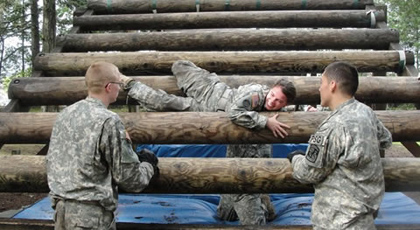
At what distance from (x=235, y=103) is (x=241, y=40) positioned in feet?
9.89

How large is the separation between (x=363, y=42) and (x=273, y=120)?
3.67 m

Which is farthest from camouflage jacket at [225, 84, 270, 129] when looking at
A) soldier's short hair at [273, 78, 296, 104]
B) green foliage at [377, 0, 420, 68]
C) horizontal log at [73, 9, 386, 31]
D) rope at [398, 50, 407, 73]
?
green foliage at [377, 0, 420, 68]

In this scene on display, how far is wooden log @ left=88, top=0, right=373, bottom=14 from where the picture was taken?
28.8 feet

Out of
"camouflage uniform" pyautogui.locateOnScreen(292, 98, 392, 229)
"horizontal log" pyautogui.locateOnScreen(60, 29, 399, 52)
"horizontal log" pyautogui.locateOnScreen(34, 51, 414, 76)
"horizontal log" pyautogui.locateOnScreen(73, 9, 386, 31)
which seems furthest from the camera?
"horizontal log" pyautogui.locateOnScreen(73, 9, 386, 31)

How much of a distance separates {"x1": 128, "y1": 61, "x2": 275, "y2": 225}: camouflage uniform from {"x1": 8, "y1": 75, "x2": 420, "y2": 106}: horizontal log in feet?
1.04

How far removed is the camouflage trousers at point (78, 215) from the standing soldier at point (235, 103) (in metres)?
1.86

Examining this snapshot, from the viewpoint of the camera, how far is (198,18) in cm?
824

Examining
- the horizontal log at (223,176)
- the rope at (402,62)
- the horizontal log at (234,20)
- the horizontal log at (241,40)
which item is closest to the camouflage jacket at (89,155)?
the horizontal log at (223,176)

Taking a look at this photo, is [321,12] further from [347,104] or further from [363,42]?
[347,104]

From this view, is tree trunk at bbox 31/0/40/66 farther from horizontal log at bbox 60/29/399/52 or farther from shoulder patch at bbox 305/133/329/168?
shoulder patch at bbox 305/133/329/168

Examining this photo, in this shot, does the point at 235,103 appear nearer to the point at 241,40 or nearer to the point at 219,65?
the point at 219,65

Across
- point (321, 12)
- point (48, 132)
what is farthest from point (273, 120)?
point (321, 12)

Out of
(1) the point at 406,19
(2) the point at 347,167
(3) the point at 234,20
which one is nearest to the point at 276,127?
(2) the point at 347,167

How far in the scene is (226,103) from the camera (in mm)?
5074
